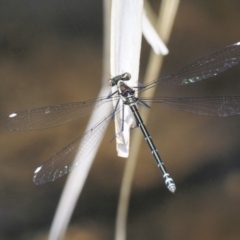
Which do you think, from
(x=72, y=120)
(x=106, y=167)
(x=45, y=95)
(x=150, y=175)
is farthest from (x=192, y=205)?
(x=45, y=95)

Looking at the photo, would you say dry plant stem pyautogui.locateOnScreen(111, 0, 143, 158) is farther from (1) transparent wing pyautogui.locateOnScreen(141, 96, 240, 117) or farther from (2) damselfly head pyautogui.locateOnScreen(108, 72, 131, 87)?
(1) transparent wing pyautogui.locateOnScreen(141, 96, 240, 117)

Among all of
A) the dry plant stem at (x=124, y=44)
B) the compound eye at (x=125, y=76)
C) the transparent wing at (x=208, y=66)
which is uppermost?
the dry plant stem at (x=124, y=44)

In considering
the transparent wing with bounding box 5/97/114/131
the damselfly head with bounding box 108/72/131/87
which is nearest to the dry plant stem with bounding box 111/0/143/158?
the damselfly head with bounding box 108/72/131/87

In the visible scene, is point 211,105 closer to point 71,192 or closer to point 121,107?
point 121,107

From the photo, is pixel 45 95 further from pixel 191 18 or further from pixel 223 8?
pixel 223 8

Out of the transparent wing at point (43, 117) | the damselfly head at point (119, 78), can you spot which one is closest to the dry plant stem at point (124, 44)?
the damselfly head at point (119, 78)

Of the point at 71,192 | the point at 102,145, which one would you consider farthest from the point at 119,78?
the point at 71,192

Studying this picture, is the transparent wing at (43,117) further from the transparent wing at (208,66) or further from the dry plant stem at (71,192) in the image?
the transparent wing at (208,66)
